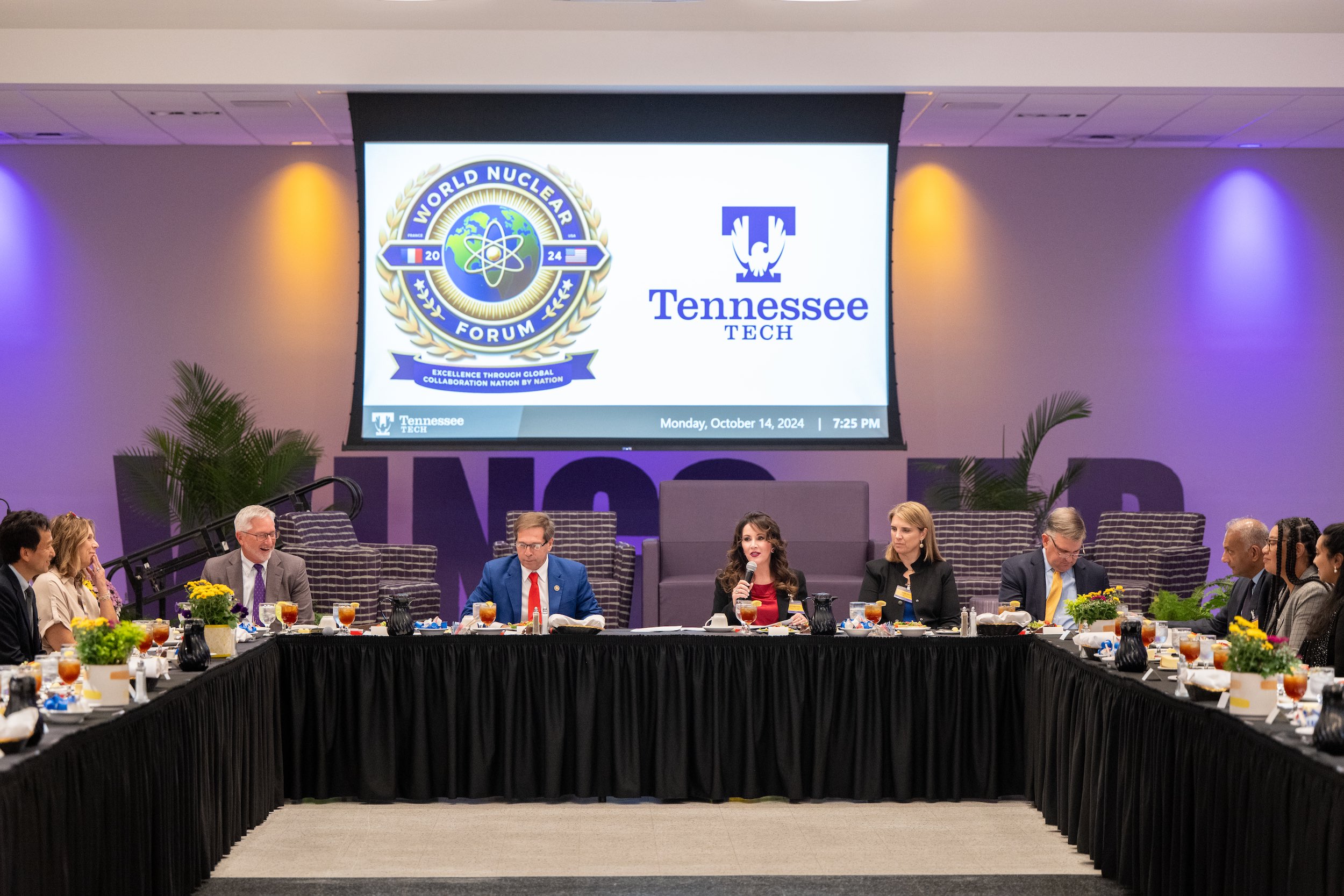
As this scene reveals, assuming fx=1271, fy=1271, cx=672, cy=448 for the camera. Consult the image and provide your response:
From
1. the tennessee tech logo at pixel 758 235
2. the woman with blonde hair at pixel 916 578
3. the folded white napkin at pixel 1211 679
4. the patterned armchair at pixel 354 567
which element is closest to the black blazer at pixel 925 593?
the woman with blonde hair at pixel 916 578

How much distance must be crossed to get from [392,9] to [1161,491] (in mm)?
5949

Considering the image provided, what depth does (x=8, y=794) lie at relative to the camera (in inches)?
93.1

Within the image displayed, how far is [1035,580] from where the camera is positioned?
16.9ft

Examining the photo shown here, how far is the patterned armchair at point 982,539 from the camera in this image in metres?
7.30

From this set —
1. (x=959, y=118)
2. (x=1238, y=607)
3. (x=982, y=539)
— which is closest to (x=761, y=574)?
(x=1238, y=607)

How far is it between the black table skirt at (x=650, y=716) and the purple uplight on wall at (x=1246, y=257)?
5223mm

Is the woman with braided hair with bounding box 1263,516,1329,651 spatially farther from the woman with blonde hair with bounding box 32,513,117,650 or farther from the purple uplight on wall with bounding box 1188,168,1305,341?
the purple uplight on wall with bounding box 1188,168,1305,341

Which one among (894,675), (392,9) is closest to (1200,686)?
(894,675)

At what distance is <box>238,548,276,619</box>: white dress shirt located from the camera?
523 centimetres

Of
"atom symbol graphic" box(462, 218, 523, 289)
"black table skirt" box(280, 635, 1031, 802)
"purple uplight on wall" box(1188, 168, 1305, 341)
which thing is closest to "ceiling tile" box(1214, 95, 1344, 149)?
"purple uplight on wall" box(1188, 168, 1305, 341)

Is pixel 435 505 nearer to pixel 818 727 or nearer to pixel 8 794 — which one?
pixel 818 727

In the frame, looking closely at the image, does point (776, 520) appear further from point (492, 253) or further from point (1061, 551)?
point (1061, 551)

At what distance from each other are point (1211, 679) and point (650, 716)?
6.83ft

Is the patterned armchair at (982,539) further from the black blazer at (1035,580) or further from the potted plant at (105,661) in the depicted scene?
the potted plant at (105,661)
